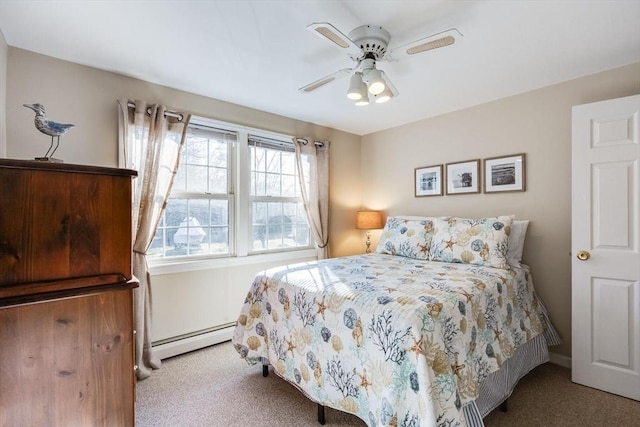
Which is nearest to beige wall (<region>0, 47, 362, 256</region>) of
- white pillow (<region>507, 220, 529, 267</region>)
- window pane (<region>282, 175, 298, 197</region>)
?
window pane (<region>282, 175, 298, 197</region>)

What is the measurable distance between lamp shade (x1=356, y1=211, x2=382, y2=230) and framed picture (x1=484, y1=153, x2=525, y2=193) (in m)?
1.28

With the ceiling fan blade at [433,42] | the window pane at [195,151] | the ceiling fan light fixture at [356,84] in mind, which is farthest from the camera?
the window pane at [195,151]

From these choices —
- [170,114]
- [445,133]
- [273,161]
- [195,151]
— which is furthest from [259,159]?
[445,133]

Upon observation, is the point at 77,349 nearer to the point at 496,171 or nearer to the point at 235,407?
the point at 235,407

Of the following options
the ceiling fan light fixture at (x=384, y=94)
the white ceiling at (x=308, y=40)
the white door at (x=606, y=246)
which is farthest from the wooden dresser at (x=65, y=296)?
the white door at (x=606, y=246)

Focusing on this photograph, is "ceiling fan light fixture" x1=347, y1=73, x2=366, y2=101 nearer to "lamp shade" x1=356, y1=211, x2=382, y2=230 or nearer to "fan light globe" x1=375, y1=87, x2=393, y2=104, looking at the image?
"fan light globe" x1=375, y1=87, x2=393, y2=104

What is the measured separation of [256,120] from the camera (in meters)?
3.27

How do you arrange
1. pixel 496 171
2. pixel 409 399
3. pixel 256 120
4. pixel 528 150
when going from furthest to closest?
pixel 256 120, pixel 496 171, pixel 528 150, pixel 409 399

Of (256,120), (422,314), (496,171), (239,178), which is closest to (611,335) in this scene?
(496,171)

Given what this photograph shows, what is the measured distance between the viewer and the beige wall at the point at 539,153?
2545mm

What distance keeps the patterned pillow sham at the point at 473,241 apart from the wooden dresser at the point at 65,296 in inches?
94.2

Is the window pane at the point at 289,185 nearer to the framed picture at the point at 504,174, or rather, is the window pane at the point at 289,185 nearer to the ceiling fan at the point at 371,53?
the ceiling fan at the point at 371,53

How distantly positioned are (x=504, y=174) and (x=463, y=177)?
0.39m

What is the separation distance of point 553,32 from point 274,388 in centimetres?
296
